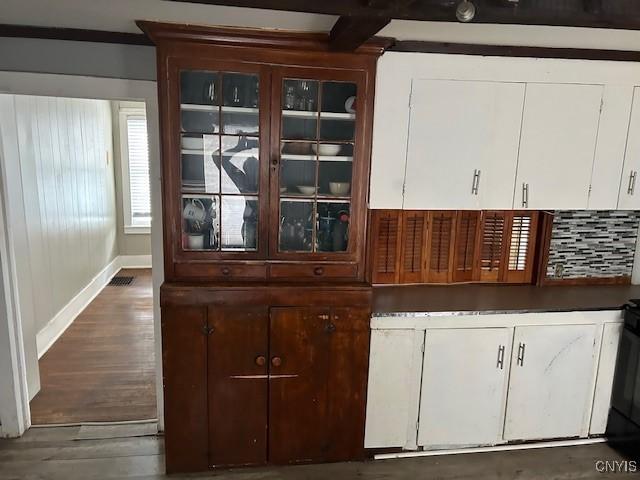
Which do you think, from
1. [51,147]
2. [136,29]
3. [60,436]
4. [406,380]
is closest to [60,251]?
[51,147]

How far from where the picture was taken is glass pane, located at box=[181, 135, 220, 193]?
236 centimetres

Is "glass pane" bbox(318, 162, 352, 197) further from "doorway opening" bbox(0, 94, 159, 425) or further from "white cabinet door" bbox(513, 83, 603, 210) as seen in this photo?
"doorway opening" bbox(0, 94, 159, 425)

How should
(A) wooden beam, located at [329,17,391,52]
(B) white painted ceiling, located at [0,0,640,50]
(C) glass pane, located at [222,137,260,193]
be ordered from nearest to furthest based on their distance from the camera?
(A) wooden beam, located at [329,17,391,52] → (B) white painted ceiling, located at [0,0,640,50] → (C) glass pane, located at [222,137,260,193]

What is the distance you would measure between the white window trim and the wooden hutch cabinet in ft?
14.0

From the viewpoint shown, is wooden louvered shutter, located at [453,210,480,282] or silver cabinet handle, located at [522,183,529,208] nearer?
silver cabinet handle, located at [522,183,529,208]

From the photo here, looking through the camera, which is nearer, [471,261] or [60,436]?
[60,436]

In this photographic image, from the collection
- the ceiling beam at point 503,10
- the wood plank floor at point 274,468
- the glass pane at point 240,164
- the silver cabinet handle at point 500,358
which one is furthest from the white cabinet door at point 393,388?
the ceiling beam at point 503,10

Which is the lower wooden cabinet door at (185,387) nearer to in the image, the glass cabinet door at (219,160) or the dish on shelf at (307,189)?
the glass cabinet door at (219,160)

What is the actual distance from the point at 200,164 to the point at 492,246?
1875mm

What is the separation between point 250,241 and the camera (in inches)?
97.5

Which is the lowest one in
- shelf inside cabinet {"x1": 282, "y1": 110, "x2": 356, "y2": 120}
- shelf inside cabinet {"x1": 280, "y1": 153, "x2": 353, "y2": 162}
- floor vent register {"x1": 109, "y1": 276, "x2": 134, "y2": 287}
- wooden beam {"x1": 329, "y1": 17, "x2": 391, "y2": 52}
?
floor vent register {"x1": 109, "y1": 276, "x2": 134, "y2": 287}

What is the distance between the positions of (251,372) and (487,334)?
129 cm

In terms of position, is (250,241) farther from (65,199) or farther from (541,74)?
(65,199)

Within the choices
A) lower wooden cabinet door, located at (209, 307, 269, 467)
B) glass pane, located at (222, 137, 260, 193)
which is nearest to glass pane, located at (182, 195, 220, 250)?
glass pane, located at (222, 137, 260, 193)
